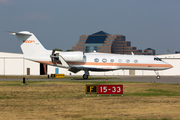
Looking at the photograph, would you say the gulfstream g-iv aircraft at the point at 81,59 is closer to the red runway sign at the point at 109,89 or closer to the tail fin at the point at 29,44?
the tail fin at the point at 29,44

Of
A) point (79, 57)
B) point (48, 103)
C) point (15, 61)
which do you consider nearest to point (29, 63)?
point (15, 61)

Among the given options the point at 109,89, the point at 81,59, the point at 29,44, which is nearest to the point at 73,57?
the point at 81,59

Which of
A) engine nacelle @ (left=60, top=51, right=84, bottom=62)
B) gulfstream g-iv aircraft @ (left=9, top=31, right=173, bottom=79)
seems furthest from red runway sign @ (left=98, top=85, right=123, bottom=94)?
engine nacelle @ (left=60, top=51, right=84, bottom=62)

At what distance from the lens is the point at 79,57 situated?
3981cm

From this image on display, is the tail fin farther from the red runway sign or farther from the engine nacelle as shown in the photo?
the red runway sign

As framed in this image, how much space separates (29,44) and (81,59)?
885 centimetres

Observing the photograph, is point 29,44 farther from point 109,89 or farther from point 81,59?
point 109,89

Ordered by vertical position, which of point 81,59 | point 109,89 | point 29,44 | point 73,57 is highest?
point 29,44

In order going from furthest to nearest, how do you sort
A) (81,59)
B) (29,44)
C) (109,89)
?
(29,44), (81,59), (109,89)

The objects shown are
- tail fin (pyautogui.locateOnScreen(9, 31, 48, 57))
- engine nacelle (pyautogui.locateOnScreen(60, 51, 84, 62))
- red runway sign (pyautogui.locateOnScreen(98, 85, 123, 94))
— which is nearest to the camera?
red runway sign (pyautogui.locateOnScreen(98, 85, 123, 94))

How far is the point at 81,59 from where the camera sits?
131 ft

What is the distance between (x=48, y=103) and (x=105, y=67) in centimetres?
2337

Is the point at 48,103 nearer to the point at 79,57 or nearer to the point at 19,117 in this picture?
the point at 19,117

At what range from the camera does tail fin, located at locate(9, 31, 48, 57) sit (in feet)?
134
